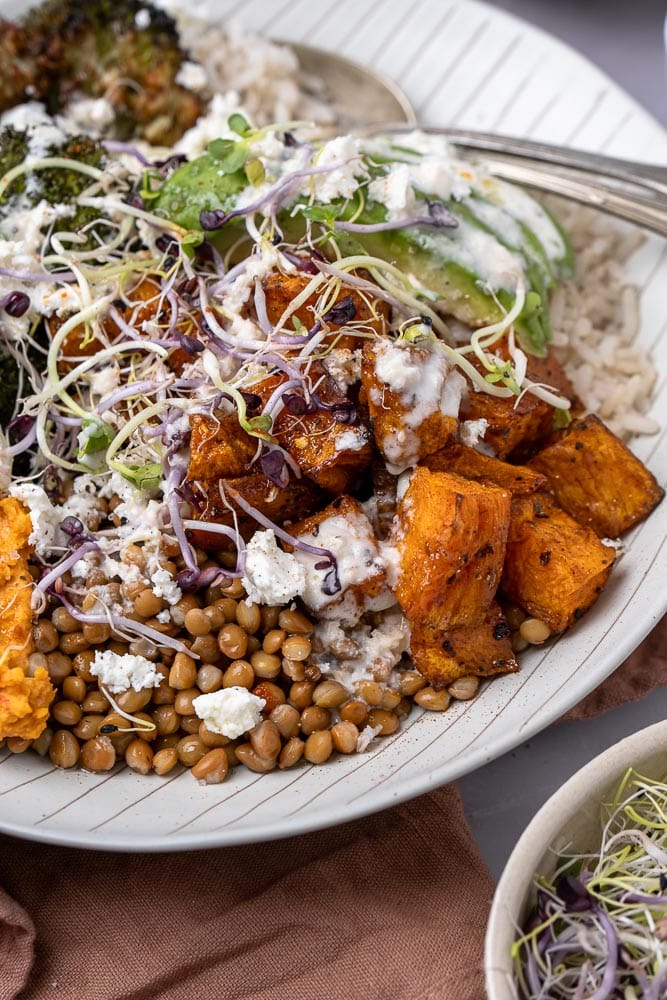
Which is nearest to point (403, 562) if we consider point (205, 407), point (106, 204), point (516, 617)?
point (516, 617)

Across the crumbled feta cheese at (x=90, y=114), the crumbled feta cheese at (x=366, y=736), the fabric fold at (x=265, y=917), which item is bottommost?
the fabric fold at (x=265, y=917)

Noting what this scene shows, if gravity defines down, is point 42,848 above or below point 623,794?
below

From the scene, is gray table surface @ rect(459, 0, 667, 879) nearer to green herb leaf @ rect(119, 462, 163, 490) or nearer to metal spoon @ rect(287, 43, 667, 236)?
green herb leaf @ rect(119, 462, 163, 490)

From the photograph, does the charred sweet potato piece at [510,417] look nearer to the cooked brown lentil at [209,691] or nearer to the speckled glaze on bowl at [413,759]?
the speckled glaze on bowl at [413,759]

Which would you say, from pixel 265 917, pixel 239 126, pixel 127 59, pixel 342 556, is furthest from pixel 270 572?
pixel 127 59

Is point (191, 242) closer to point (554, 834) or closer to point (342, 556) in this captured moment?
point (342, 556)

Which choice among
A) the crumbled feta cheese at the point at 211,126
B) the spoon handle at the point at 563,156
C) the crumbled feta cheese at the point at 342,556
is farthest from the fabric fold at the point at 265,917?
the crumbled feta cheese at the point at 211,126

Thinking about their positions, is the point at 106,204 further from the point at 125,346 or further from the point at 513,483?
the point at 513,483

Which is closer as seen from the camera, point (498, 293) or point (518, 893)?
point (518, 893)
